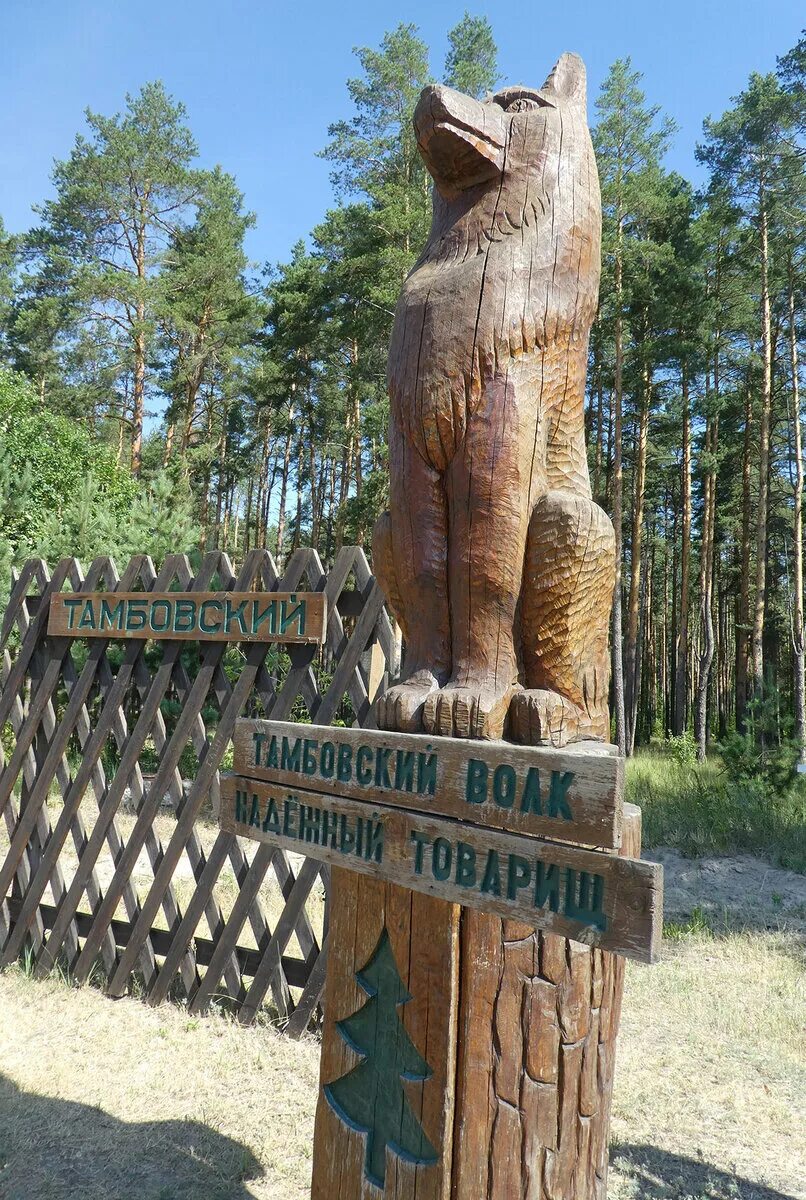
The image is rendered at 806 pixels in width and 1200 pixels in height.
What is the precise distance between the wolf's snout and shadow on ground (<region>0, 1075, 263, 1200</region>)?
321 centimetres

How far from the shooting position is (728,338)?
58.5 ft

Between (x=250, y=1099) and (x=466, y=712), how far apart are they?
7.50 ft

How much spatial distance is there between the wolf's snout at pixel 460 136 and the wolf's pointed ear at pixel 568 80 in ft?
0.77

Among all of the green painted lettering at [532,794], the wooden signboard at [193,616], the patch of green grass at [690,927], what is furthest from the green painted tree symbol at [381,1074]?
the patch of green grass at [690,927]

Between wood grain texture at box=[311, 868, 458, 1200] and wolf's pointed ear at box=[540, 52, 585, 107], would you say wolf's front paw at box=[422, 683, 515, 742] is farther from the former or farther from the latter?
wolf's pointed ear at box=[540, 52, 585, 107]

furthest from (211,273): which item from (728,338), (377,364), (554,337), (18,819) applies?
(554,337)

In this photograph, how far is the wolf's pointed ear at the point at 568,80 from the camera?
7.67ft

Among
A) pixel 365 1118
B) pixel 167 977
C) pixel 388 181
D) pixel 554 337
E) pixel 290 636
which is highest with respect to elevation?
pixel 388 181

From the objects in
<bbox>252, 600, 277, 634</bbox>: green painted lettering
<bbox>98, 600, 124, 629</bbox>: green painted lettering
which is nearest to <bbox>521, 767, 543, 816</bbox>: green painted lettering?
<bbox>252, 600, 277, 634</bbox>: green painted lettering

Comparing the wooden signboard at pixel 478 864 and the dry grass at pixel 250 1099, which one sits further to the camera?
the dry grass at pixel 250 1099

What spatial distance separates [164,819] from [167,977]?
3935 mm

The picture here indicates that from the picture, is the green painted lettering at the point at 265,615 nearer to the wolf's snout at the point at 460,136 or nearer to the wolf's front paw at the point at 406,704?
the wolf's front paw at the point at 406,704

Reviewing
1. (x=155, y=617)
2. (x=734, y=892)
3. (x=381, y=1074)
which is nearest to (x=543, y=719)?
(x=381, y=1074)

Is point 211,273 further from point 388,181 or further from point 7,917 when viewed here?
point 7,917
